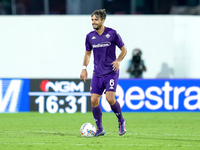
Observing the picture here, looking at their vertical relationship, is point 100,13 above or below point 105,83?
above

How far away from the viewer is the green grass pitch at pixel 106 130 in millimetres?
8891

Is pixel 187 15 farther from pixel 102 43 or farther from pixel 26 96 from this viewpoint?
pixel 102 43

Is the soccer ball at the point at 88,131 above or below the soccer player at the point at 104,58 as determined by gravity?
below

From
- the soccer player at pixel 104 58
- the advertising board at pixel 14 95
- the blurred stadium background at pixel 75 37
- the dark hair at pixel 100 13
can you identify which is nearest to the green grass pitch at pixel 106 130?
the advertising board at pixel 14 95

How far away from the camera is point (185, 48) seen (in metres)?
19.4

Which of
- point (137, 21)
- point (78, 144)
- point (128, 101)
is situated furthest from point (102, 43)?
point (137, 21)

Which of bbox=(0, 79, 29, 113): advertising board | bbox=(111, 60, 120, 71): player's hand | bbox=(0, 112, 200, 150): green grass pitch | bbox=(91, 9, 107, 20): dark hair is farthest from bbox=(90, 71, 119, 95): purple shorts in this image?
bbox=(0, 79, 29, 113): advertising board

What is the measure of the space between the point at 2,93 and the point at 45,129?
480 centimetres

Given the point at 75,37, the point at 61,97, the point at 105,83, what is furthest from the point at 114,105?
the point at 75,37

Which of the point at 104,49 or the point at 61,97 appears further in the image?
the point at 61,97

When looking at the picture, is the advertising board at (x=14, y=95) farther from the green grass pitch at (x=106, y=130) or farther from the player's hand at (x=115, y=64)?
the player's hand at (x=115, y=64)

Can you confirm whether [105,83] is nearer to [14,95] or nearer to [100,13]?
[100,13]

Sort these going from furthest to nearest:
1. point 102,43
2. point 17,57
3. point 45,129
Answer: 1. point 17,57
2. point 45,129
3. point 102,43

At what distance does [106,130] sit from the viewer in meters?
11.5
